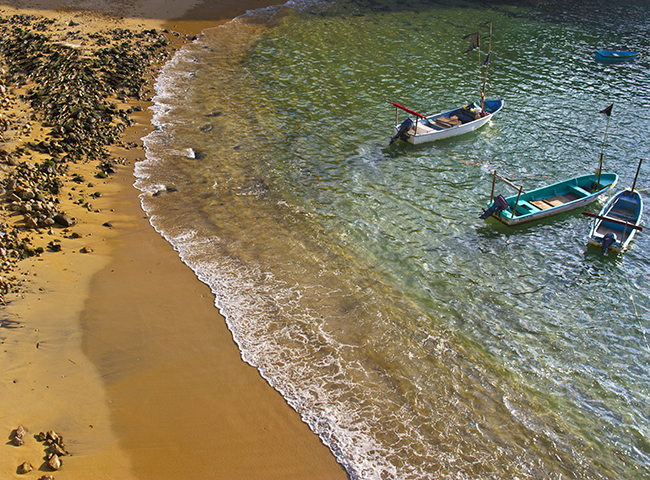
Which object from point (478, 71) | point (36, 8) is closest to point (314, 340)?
point (478, 71)

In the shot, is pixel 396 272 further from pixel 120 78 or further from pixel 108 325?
pixel 120 78

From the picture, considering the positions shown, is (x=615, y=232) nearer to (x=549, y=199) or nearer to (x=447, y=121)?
(x=549, y=199)

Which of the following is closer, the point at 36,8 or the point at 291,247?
the point at 291,247

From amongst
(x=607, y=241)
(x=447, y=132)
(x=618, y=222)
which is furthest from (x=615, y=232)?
(x=447, y=132)

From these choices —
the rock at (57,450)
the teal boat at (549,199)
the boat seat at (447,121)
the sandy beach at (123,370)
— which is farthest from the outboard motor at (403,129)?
the rock at (57,450)

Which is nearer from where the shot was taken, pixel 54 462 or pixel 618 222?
pixel 54 462

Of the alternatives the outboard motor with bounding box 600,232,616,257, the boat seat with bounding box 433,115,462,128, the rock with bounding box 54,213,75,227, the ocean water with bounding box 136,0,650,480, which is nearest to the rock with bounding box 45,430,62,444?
the ocean water with bounding box 136,0,650,480
